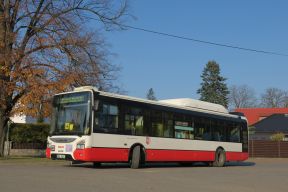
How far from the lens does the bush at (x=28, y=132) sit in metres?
31.9

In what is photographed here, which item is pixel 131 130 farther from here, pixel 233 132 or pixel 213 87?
pixel 213 87

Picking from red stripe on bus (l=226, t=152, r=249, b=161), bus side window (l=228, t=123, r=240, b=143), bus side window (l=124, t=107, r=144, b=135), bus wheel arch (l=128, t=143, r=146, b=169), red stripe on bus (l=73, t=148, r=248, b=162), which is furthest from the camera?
bus side window (l=228, t=123, r=240, b=143)

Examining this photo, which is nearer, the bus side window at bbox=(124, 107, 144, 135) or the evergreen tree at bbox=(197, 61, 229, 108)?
the bus side window at bbox=(124, 107, 144, 135)

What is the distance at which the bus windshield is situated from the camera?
1670 centimetres

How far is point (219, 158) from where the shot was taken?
2367 cm

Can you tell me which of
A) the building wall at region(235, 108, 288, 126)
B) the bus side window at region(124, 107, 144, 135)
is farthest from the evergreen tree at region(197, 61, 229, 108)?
the bus side window at region(124, 107, 144, 135)

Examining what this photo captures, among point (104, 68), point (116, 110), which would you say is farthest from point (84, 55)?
point (116, 110)

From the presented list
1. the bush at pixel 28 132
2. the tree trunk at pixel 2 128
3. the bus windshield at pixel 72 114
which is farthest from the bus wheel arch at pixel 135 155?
the bush at pixel 28 132

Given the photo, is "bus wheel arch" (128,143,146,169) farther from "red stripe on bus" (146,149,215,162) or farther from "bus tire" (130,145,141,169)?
"red stripe on bus" (146,149,215,162)

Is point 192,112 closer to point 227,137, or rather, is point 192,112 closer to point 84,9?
point 227,137

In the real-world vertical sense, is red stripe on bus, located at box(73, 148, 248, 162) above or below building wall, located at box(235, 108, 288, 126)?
below

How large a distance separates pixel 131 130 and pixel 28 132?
635 inches

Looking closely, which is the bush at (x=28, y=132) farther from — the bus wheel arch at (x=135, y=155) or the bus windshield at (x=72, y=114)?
the bus wheel arch at (x=135, y=155)

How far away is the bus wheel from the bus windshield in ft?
30.6
